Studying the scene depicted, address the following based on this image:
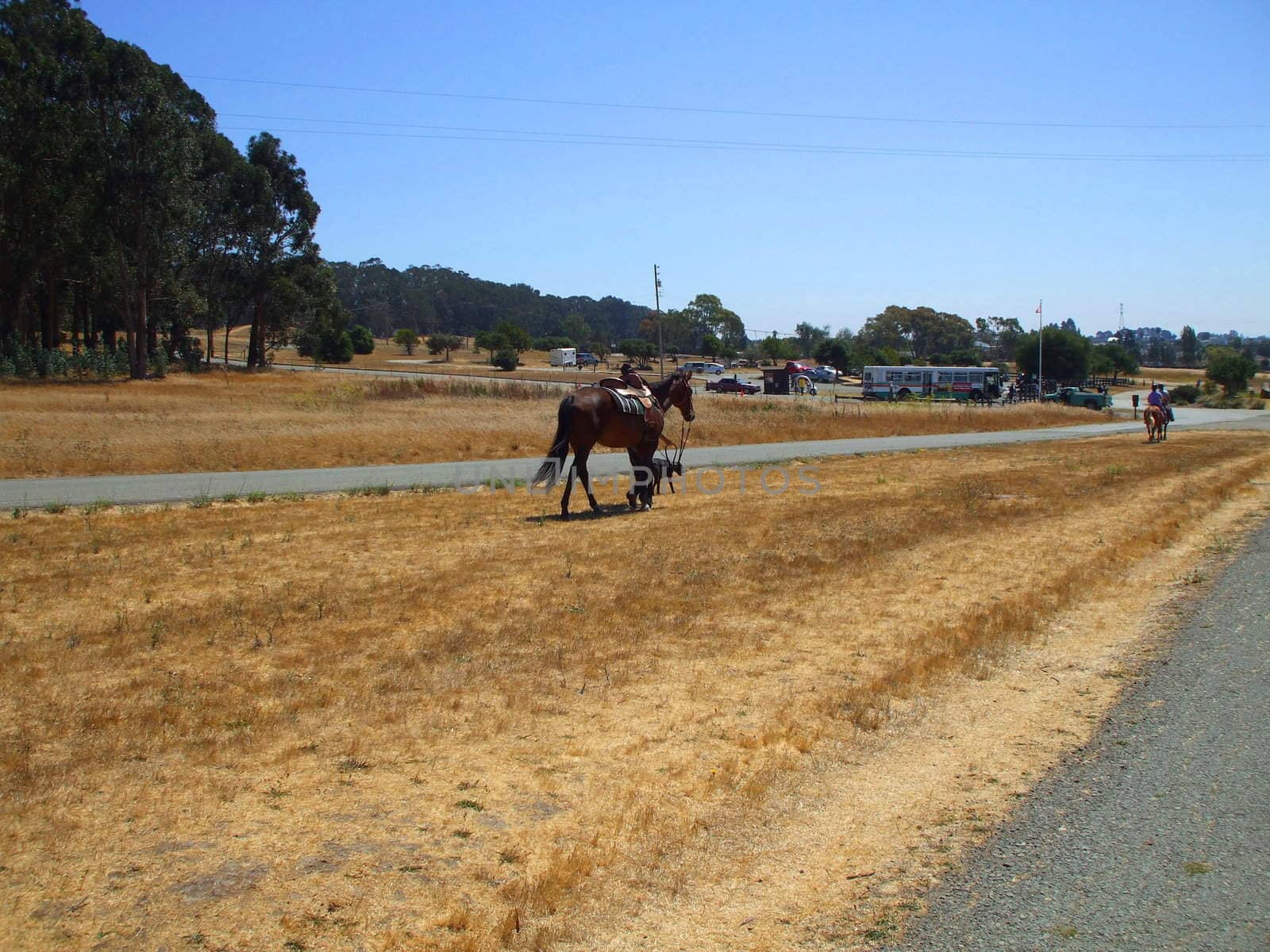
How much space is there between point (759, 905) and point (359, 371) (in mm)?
86765

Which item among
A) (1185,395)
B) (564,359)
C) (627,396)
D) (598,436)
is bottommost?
(598,436)

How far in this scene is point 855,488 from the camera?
22.0 metres

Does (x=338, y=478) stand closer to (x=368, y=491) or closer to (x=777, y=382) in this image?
(x=368, y=491)

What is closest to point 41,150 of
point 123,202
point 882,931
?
point 123,202

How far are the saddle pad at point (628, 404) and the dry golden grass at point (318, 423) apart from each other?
12.3 m

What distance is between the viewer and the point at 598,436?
16.8m

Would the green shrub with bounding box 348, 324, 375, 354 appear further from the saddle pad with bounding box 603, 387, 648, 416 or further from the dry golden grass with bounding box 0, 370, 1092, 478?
the saddle pad with bounding box 603, 387, 648, 416

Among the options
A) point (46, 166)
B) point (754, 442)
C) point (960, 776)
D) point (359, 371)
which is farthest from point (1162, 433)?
point (359, 371)

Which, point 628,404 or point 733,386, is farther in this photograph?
point 733,386

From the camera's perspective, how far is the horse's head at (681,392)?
743 inches

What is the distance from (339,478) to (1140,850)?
19739mm

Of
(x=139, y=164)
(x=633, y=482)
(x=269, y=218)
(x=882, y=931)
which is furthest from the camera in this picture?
(x=269, y=218)

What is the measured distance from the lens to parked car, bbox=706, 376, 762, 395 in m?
80.6

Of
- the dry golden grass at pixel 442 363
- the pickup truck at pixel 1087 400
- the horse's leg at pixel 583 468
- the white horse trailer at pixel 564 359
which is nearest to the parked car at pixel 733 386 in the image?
the dry golden grass at pixel 442 363
